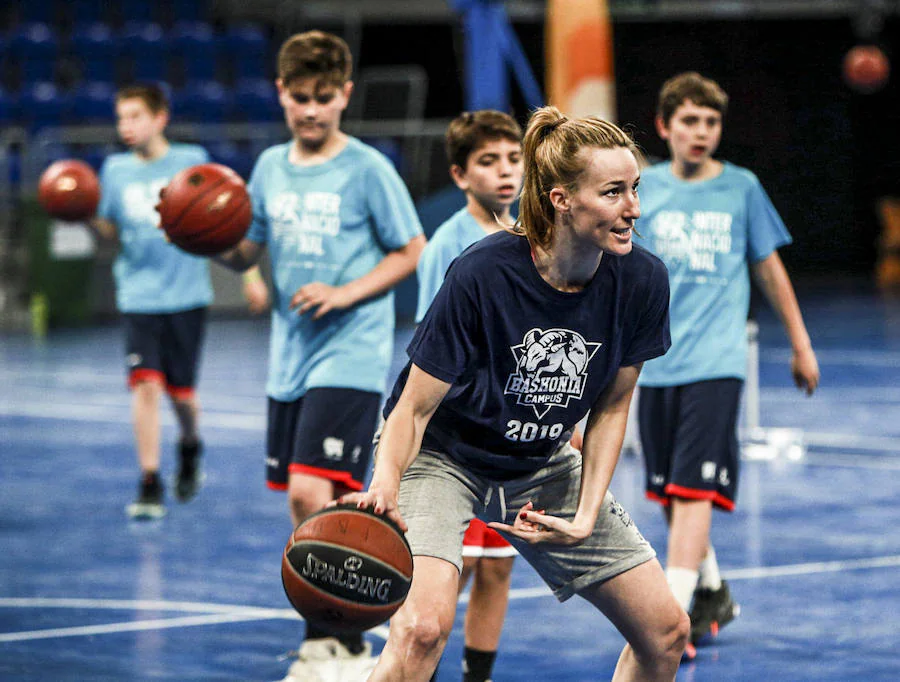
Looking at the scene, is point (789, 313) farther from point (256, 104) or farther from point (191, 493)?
point (256, 104)

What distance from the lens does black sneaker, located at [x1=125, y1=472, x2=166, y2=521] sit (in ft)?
27.9

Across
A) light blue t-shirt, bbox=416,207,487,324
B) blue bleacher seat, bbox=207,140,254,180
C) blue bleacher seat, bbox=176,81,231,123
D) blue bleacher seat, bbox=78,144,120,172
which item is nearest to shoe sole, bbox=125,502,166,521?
light blue t-shirt, bbox=416,207,487,324

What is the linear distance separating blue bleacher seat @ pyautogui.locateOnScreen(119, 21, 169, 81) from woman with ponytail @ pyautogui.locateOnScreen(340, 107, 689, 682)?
60.5ft

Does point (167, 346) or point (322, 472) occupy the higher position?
point (322, 472)

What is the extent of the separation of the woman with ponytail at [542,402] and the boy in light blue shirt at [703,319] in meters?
1.89

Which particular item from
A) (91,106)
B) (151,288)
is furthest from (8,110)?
(151,288)

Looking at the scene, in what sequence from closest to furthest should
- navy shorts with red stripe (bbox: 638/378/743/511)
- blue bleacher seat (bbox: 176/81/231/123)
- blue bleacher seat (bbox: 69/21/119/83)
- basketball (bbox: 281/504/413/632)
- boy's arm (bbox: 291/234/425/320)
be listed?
basketball (bbox: 281/504/413/632), boy's arm (bbox: 291/234/425/320), navy shorts with red stripe (bbox: 638/378/743/511), blue bleacher seat (bbox: 176/81/231/123), blue bleacher seat (bbox: 69/21/119/83)

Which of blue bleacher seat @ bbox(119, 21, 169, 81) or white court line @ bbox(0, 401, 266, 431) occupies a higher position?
Result: blue bleacher seat @ bbox(119, 21, 169, 81)

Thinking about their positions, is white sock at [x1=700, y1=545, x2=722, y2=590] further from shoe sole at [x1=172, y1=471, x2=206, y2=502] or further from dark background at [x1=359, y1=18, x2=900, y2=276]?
dark background at [x1=359, y1=18, x2=900, y2=276]

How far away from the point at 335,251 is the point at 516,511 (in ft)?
6.37

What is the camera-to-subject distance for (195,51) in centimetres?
2164

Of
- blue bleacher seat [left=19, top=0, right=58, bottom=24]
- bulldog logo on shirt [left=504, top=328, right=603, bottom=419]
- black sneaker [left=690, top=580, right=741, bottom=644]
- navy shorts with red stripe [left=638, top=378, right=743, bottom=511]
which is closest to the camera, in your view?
bulldog logo on shirt [left=504, top=328, right=603, bottom=419]

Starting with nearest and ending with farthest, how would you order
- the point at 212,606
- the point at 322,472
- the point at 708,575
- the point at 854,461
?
the point at 322,472 → the point at 708,575 → the point at 212,606 → the point at 854,461

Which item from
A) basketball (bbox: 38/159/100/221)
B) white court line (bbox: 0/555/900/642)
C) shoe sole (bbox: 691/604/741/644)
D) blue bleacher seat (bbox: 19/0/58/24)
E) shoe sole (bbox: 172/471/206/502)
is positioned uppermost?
blue bleacher seat (bbox: 19/0/58/24)
